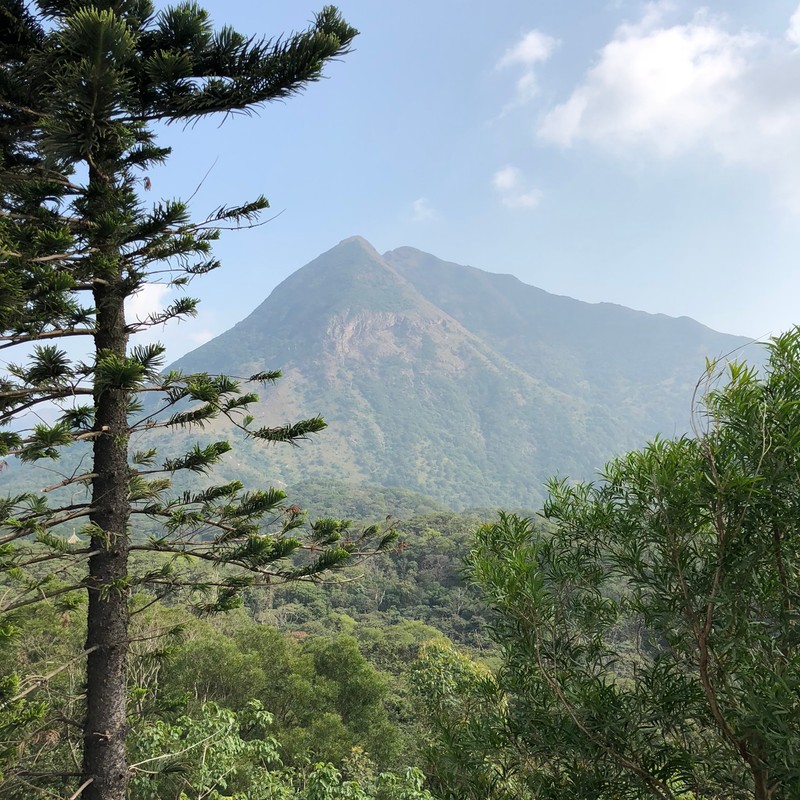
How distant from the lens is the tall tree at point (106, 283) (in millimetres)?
3350

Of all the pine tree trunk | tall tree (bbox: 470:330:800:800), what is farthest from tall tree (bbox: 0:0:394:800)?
tall tree (bbox: 470:330:800:800)

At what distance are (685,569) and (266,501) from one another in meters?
3.14

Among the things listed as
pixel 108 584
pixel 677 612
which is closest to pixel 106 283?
pixel 108 584

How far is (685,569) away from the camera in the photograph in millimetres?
2615

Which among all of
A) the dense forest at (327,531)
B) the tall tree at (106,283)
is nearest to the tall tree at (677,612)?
the dense forest at (327,531)

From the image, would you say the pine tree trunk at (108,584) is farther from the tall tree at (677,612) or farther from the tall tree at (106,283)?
the tall tree at (677,612)

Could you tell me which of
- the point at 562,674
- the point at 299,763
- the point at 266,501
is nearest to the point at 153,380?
the point at 266,501

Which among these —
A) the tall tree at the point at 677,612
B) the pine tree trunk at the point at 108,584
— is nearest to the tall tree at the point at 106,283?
the pine tree trunk at the point at 108,584

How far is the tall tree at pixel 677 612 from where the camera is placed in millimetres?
2352

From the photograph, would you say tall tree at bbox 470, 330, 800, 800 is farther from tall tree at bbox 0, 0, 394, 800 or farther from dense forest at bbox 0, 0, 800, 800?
tall tree at bbox 0, 0, 394, 800

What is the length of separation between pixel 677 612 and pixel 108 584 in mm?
3384

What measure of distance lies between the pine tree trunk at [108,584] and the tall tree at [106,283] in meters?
0.01

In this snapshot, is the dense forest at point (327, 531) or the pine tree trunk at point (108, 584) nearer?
the dense forest at point (327, 531)

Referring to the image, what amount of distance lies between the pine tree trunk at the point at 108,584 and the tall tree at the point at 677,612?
2533 millimetres
